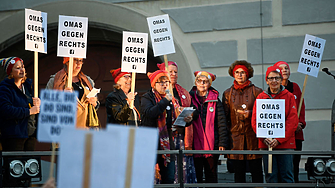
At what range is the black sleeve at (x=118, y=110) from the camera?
17.1 ft

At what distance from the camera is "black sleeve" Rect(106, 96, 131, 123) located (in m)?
5.21

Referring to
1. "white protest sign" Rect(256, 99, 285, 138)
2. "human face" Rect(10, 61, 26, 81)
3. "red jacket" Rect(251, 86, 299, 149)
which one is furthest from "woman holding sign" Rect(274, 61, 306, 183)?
"human face" Rect(10, 61, 26, 81)

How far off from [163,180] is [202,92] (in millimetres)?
1319

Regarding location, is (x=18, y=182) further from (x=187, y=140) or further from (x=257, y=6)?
(x=257, y=6)

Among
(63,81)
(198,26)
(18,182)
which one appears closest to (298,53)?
(198,26)

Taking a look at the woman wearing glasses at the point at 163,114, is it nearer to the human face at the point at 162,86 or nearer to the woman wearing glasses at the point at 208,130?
the human face at the point at 162,86

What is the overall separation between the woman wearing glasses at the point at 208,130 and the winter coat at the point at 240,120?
12 centimetres

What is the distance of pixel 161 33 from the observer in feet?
19.5

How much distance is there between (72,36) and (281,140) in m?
2.69

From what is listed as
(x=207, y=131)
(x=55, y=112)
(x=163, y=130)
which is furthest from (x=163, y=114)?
(x=55, y=112)

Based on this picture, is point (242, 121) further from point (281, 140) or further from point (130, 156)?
point (130, 156)

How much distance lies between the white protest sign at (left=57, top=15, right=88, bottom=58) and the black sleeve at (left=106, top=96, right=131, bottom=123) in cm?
→ 64

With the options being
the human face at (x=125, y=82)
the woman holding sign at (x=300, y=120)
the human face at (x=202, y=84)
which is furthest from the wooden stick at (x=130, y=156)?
the woman holding sign at (x=300, y=120)

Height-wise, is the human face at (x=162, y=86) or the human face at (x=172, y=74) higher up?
the human face at (x=172, y=74)
